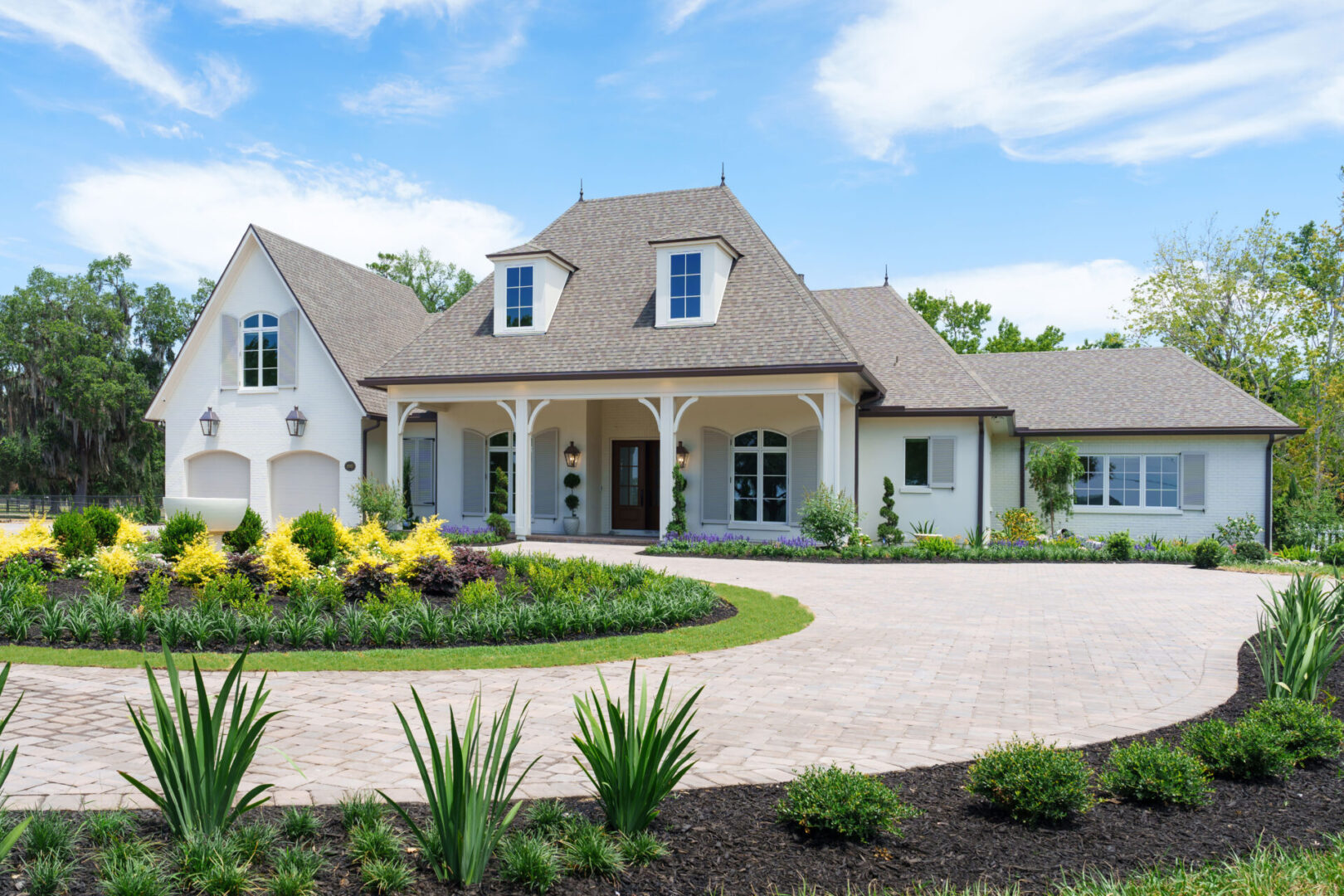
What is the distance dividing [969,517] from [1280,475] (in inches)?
627

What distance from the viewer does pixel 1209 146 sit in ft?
74.1

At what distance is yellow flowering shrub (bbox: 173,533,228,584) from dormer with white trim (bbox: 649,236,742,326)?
11.4 m

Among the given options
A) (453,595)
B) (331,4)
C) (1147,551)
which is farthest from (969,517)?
(331,4)

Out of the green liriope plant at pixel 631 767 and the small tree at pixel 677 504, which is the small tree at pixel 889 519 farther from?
the green liriope plant at pixel 631 767

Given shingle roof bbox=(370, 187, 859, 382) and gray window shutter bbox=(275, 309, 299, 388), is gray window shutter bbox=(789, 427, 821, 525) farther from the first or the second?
gray window shutter bbox=(275, 309, 299, 388)

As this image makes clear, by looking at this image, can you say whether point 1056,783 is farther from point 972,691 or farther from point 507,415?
point 507,415

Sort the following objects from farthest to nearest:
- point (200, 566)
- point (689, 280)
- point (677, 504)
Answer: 1. point (689, 280)
2. point (677, 504)
3. point (200, 566)

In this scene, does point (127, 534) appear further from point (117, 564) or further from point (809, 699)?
point (809, 699)

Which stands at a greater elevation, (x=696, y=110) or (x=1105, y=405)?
(x=696, y=110)

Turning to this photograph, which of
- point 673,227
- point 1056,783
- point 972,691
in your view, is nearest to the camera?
point 1056,783

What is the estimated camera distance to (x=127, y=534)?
42.5ft

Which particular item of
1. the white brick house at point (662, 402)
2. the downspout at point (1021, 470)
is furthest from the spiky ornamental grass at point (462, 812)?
the downspout at point (1021, 470)

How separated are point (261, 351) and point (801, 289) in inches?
551

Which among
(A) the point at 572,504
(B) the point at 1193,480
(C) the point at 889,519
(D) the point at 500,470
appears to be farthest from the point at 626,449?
(B) the point at 1193,480
